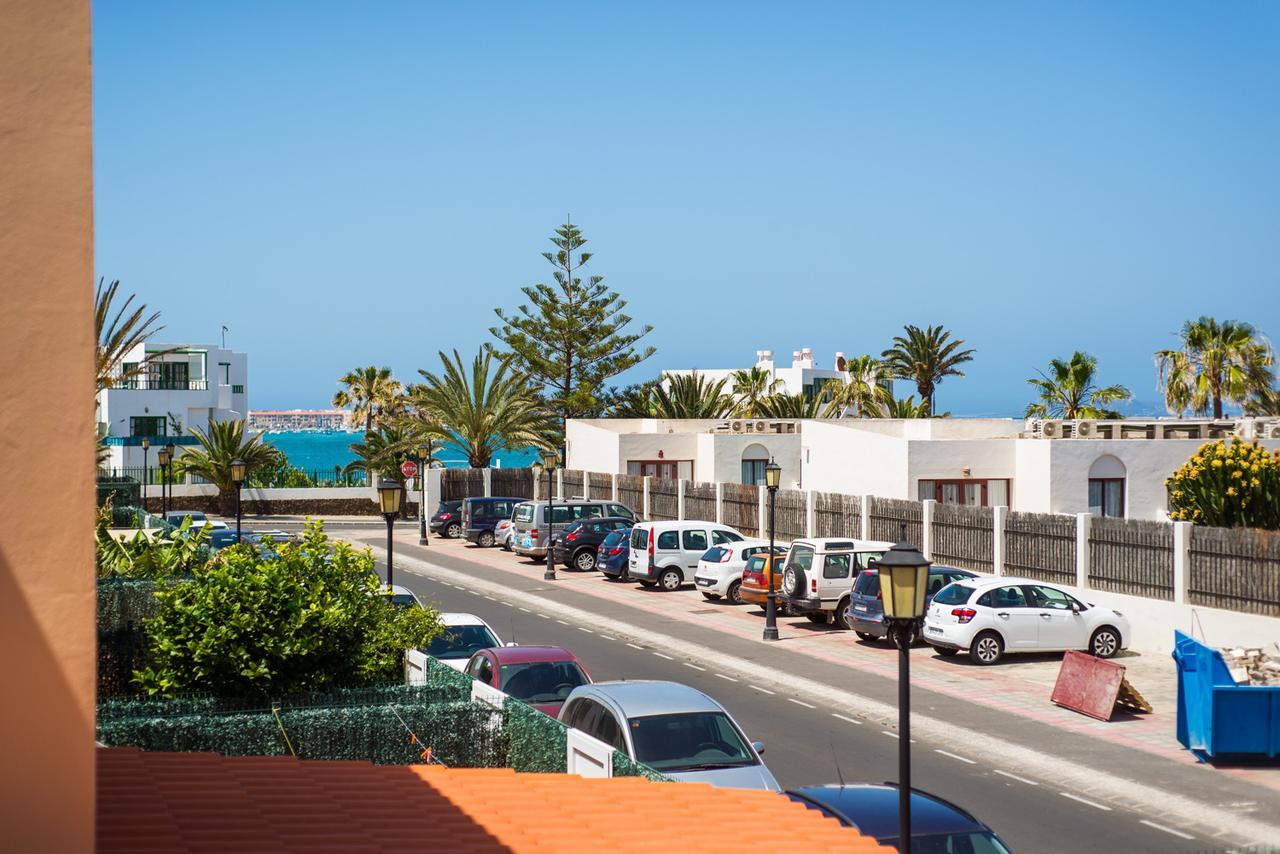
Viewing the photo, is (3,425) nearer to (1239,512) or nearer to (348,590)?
(348,590)

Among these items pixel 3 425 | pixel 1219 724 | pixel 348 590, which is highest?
pixel 3 425

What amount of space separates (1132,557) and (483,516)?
2776 centimetres

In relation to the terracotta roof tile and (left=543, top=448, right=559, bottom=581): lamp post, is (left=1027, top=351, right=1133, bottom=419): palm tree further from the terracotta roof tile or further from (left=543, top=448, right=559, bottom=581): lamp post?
the terracotta roof tile

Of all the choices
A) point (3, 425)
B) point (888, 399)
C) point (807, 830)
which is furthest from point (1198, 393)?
point (3, 425)

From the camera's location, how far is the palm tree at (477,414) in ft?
190

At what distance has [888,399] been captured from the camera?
67375mm

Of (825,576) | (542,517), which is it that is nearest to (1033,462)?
(825,576)

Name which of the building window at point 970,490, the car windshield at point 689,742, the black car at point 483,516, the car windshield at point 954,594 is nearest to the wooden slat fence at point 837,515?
the building window at point 970,490

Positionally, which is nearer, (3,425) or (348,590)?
(3,425)

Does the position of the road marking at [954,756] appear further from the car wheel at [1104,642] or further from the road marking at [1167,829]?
the car wheel at [1104,642]

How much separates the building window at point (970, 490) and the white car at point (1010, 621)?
11980 millimetres

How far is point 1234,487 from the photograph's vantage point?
80.2ft

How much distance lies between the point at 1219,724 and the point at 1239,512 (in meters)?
8.82

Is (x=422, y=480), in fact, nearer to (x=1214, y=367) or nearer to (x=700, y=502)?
(x=700, y=502)
